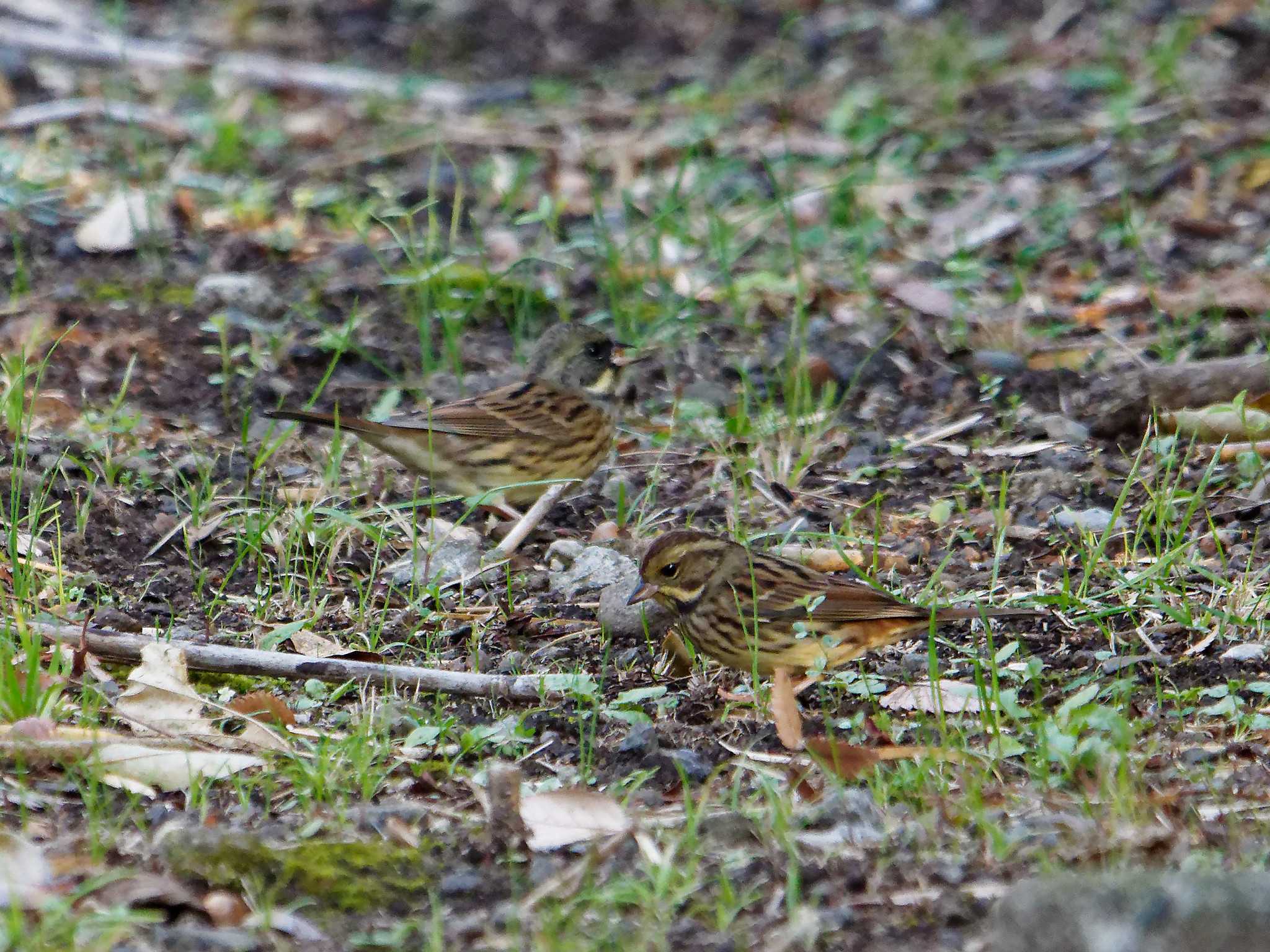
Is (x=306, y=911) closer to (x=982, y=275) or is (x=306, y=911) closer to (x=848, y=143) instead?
(x=982, y=275)

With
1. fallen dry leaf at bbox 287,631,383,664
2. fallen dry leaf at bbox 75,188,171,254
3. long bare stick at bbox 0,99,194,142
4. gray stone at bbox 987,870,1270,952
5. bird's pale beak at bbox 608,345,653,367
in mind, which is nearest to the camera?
gray stone at bbox 987,870,1270,952

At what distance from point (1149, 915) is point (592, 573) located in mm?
3106

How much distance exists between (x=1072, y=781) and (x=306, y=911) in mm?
1752

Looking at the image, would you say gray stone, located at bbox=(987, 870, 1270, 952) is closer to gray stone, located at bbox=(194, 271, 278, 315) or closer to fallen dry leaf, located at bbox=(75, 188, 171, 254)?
gray stone, located at bbox=(194, 271, 278, 315)

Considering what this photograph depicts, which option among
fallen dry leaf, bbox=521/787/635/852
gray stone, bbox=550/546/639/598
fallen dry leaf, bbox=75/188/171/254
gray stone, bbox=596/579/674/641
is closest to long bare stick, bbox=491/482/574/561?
gray stone, bbox=550/546/639/598

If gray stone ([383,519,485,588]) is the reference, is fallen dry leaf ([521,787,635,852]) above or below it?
above

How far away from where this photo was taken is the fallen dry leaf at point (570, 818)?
12.7 feet

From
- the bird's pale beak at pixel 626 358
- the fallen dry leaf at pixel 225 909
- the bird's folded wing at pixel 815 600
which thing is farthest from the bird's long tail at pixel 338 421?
the fallen dry leaf at pixel 225 909

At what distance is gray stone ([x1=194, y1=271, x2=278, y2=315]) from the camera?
7.78 metres

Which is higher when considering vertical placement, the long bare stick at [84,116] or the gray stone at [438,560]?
the long bare stick at [84,116]

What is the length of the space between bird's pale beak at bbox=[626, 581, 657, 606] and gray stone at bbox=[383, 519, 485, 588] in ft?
2.07

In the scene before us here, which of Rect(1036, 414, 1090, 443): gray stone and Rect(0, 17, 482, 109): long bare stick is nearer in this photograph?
Rect(1036, 414, 1090, 443): gray stone

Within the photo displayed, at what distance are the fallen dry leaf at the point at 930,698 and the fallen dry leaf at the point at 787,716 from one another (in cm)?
32

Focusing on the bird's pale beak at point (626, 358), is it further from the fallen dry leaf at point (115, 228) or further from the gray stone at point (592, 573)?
the fallen dry leaf at point (115, 228)
